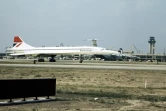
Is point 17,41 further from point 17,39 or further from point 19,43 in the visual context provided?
point 19,43

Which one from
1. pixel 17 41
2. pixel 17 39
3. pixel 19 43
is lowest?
pixel 19 43

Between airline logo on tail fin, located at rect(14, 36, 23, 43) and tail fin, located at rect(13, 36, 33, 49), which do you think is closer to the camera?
tail fin, located at rect(13, 36, 33, 49)

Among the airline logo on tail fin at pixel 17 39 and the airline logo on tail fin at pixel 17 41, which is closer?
the airline logo on tail fin at pixel 17 41

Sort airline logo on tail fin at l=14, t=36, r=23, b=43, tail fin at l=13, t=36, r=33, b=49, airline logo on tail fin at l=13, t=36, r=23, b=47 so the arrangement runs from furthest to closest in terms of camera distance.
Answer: airline logo on tail fin at l=14, t=36, r=23, b=43
airline logo on tail fin at l=13, t=36, r=23, b=47
tail fin at l=13, t=36, r=33, b=49

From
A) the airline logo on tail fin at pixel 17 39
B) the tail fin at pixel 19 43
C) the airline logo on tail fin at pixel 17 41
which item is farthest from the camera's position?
the airline logo on tail fin at pixel 17 39

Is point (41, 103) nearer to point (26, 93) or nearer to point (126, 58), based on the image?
point (26, 93)

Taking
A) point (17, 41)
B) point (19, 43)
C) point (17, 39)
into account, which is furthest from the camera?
point (17, 39)

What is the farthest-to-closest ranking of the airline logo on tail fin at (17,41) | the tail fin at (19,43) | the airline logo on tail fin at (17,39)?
the airline logo on tail fin at (17,39) → the airline logo on tail fin at (17,41) → the tail fin at (19,43)

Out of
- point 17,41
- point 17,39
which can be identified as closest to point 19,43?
point 17,41

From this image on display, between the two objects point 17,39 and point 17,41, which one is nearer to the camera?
point 17,41

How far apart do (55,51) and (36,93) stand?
79468 millimetres

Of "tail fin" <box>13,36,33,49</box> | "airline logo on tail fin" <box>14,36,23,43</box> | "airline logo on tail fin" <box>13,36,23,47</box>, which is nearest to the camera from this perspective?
"tail fin" <box>13,36,33,49</box>

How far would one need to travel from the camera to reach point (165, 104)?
53.9 feet

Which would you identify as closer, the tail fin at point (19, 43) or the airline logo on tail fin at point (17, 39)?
the tail fin at point (19, 43)
